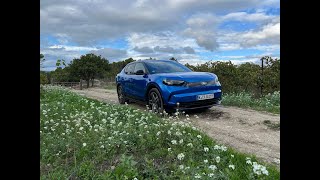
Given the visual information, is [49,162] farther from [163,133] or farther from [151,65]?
Result: [151,65]

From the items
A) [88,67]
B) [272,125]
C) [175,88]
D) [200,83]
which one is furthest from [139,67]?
[88,67]

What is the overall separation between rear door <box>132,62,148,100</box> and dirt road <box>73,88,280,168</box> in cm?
165

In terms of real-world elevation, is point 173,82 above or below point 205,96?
above

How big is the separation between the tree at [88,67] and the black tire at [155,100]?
35052mm

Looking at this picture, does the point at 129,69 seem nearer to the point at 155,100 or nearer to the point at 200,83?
the point at 155,100

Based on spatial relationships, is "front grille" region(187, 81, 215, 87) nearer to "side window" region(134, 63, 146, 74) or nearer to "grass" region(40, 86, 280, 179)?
"side window" region(134, 63, 146, 74)

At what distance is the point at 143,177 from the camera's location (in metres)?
3.69

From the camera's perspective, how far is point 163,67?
9.52 metres

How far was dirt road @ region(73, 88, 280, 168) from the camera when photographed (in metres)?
5.07

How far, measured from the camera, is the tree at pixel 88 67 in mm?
43656

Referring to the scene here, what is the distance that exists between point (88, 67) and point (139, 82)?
35.7m

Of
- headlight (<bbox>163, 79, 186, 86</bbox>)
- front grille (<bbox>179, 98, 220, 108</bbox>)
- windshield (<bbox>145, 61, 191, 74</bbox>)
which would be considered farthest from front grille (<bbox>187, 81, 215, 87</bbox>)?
windshield (<bbox>145, 61, 191, 74</bbox>)
